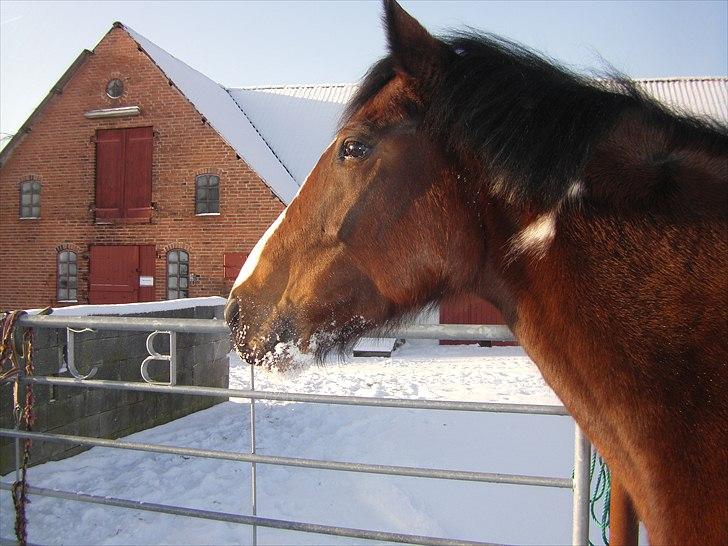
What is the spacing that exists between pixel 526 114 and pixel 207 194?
48.0ft

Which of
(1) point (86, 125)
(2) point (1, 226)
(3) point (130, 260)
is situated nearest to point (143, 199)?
(3) point (130, 260)

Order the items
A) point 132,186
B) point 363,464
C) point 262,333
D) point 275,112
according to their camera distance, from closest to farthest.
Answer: point 262,333 → point 363,464 → point 132,186 → point 275,112

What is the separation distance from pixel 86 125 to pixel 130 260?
436 cm

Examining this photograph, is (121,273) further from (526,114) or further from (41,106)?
(526,114)

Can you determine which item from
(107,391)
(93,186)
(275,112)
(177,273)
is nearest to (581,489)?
(107,391)

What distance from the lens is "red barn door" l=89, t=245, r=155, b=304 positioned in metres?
15.3

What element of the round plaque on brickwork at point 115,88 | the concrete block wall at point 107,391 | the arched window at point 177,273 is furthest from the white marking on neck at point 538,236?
the round plaque on brickwork at point 115,88

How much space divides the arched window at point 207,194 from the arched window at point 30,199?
18.1 feet

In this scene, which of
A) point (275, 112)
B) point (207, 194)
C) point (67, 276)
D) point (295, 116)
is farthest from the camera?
point (275, 112)

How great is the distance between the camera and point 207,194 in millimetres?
14953

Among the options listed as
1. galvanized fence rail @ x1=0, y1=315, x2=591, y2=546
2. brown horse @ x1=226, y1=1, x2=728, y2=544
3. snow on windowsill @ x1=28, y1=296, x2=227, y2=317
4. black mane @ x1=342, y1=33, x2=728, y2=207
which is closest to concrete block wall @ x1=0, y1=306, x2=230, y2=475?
snow on windowsill @ x1=28, y1=296, x2=227, y2=317

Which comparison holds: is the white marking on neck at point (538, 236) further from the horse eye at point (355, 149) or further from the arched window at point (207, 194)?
the arched window at point (207, 194)

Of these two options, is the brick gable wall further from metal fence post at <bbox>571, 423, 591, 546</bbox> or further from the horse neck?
the horse neck

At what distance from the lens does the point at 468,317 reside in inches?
591
